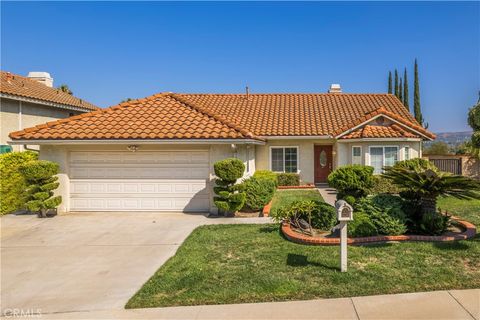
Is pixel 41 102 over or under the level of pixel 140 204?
over

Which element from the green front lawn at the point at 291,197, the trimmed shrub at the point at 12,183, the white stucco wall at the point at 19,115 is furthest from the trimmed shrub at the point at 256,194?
the white stucco wall at the point at 19,115

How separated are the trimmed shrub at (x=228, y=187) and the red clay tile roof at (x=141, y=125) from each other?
115 cm

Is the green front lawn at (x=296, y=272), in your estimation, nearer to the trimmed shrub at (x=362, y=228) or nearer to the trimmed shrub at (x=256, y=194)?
the trimmed shrub at (x=362, y=228)

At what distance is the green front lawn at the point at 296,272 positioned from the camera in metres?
5.22

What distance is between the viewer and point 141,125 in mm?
12633

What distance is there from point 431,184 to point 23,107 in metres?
18.8

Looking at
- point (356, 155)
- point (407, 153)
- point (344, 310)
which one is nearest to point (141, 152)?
point (344, 310)

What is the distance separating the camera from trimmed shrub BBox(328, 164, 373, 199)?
31.8 feet

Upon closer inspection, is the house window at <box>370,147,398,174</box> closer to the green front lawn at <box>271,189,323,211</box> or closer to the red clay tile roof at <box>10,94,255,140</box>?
the green front lawn at <box>271,189,323,211</box>

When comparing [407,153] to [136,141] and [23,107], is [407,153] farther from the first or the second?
[23,107]

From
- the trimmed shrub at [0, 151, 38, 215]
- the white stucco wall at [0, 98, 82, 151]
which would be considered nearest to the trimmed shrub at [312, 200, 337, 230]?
the trimmed shrub at [0, 151, 38, 215]

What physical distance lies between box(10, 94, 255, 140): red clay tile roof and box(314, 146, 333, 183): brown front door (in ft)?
29.9

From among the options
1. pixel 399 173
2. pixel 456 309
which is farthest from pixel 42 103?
pixel 456 309

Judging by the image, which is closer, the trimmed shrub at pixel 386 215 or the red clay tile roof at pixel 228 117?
the trimmed shrub at pixel 386 215
